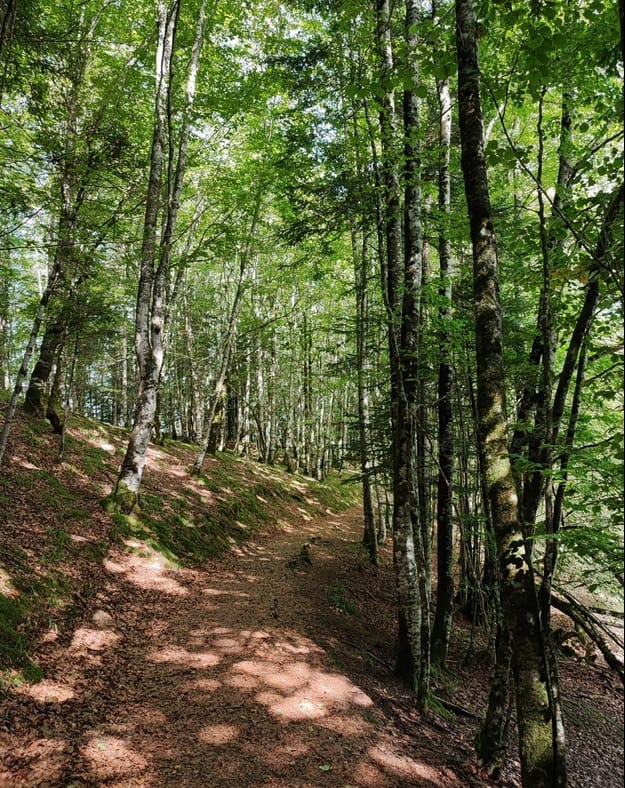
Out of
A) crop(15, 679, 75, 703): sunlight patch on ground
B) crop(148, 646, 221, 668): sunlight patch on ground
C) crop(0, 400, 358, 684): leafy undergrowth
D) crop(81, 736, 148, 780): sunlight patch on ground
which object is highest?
crop(0, 400, 358, 684): leafy undergrowth

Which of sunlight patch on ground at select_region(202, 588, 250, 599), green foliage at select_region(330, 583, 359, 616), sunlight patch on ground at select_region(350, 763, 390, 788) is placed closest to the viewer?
sunlight patch on ground at select_region(350, 763, 390, 788)

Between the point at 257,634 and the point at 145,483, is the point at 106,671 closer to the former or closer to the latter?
the point at 257,634

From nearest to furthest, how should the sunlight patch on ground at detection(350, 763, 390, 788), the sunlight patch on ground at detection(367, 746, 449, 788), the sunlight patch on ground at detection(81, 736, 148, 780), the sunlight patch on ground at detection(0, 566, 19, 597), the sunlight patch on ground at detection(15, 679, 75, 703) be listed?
the sunlight patch on ground at detection(81, 736, 148, 780)
the sunlight patch on ground at detection(350, 763, 390, 788)
the sunlight patch on ground at detection(15, 679, 75, 703)
the sunlight patch on ground at detection(367, 746, 449, 788)
the sunlight patch on ground at detection(0, 566, 19, 597)

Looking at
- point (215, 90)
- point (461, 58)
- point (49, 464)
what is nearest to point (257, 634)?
point (49, 464)

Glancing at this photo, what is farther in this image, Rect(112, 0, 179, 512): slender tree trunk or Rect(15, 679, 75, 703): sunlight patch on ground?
Rect(112, 0, 179, 512): slender tree trunk

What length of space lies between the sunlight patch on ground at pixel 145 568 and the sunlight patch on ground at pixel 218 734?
3.49m

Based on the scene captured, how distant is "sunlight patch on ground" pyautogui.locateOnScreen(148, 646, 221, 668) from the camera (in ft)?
17.9

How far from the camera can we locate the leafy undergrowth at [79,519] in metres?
5.20

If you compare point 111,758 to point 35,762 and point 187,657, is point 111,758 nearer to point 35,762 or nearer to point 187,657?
point 35,762

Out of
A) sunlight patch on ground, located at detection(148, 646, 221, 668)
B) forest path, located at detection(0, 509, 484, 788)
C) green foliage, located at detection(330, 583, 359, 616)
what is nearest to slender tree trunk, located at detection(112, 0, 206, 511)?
forest path, located at detection(0, 509, 484, 788)

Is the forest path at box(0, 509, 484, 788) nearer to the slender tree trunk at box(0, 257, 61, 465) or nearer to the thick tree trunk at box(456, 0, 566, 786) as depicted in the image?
the thick tree trunk at box(456, 0, 566, 786)

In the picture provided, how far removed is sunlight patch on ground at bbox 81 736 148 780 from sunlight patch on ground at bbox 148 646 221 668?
1.54 meters

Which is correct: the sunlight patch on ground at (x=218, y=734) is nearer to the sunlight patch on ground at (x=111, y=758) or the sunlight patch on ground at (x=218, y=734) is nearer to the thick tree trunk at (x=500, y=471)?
the sunlight patch on ground at (x=111, y=758)

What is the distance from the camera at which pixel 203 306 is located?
22344mm
